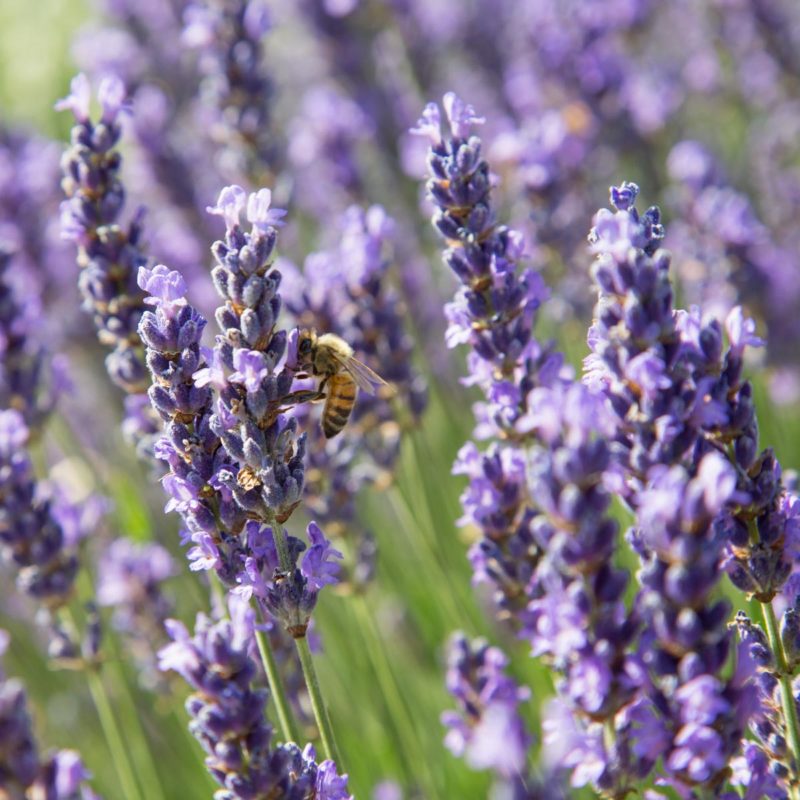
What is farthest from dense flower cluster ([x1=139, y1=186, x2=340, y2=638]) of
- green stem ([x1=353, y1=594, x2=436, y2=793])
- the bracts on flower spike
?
green stem ([x1=353, y1=594, x2=436, y2=793])

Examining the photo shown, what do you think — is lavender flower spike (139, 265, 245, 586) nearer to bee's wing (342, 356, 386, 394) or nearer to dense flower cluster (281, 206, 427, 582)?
bee's wing (342, 356, 386, 394)

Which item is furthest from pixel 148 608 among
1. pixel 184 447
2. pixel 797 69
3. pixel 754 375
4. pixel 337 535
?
pixel 797 69

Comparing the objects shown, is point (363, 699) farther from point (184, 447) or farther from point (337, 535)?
point (184, 447)

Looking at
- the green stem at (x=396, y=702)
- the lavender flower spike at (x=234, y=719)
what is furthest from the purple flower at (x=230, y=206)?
the green stem at (x=396, y=702)

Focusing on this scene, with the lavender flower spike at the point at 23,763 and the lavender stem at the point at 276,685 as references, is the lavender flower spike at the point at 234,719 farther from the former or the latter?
the lavender flower spike at the point at 23,763

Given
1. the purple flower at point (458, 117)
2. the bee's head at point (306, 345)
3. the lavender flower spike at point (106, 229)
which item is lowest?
the bee's head at point (306, 345)

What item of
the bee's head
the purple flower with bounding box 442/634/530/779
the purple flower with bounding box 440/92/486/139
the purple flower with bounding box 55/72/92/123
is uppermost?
the purple flower with bounding box 55/72/92/123

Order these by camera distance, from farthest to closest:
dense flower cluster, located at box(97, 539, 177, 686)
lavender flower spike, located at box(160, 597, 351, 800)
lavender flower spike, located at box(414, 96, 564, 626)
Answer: dense flower cluster, located at box(97, 539, 177, 686)
lavender flower spike, located at box(414, 96, 564, 626)
lavender flower spike, located at box(160, 597, 351, 800)
